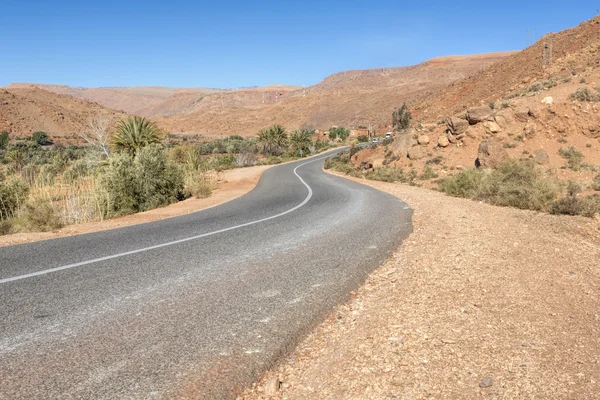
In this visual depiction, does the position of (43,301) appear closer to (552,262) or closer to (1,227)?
(552,262)

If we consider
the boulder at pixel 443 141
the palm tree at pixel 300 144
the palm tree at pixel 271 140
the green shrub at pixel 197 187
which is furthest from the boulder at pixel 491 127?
the palm tree at pixel 271 140

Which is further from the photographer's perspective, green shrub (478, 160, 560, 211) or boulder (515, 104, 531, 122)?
boulder (515, 104, 531, 122)

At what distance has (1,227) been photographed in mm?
10164

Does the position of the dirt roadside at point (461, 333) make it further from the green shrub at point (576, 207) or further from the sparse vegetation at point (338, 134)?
the sparse vegetation at point (338, 134)

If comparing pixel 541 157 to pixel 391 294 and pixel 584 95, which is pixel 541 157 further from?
pixel 391 294

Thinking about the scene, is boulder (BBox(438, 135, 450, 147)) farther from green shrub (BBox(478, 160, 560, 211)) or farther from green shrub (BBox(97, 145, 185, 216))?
green shrub (BBox(97, 145, 185, 216))

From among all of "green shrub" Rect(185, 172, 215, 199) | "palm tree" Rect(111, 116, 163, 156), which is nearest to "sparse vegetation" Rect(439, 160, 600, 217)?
"green shrub" Rect(185, 172, 215, 199)

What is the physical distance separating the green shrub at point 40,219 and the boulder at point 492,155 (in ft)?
60.0

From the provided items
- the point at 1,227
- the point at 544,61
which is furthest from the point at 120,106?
the point at 1,227

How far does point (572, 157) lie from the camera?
1897cm

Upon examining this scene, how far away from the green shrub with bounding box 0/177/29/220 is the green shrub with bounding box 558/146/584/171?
70.0ft

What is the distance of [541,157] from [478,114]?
19.0 ft

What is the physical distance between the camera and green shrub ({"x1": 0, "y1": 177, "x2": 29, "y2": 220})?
1302 cm

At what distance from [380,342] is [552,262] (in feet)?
11.5
